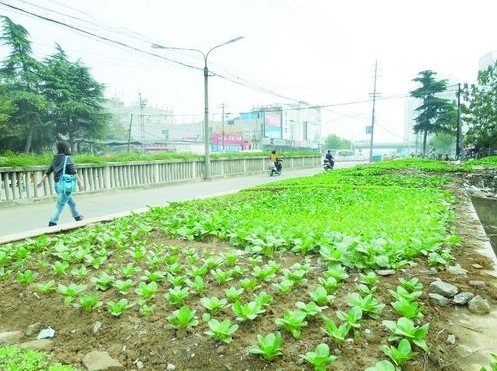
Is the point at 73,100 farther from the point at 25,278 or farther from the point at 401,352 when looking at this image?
the point at 401,352

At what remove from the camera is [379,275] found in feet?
11.2

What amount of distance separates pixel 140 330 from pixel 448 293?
2.38 meters

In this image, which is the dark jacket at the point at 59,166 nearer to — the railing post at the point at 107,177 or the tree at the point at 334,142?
the railing post at the point at 107,177

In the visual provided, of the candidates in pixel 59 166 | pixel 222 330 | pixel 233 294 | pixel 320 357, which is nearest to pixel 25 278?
pixel 233 294

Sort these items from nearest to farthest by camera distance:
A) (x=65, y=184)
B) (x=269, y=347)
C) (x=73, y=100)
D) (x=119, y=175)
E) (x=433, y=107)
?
(x=269, y=347)
(x=65, y=184)
(x=119, y=175)
(x=73, y=100)
(x=433, y=107)

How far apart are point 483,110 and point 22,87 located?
141 ft

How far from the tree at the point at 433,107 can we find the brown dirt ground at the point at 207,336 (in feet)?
170

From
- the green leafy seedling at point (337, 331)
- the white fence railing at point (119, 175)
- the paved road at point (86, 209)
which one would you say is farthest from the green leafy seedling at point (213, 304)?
the white fence railing at point (119, 175)

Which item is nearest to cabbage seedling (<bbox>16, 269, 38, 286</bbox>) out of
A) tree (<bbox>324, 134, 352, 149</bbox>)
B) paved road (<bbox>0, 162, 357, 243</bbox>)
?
paved road (<bbox>0, 162, 357, 243</bbox>)

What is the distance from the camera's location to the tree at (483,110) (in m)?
38.0

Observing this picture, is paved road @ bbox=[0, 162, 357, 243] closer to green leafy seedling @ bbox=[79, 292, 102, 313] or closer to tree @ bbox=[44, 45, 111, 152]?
green leafy seedling @ bbox=[79, 292, 102, 313]

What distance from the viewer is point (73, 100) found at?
3556 centimetres

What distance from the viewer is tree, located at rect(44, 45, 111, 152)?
34812 mm

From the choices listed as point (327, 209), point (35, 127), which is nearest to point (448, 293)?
point (327, 209)
